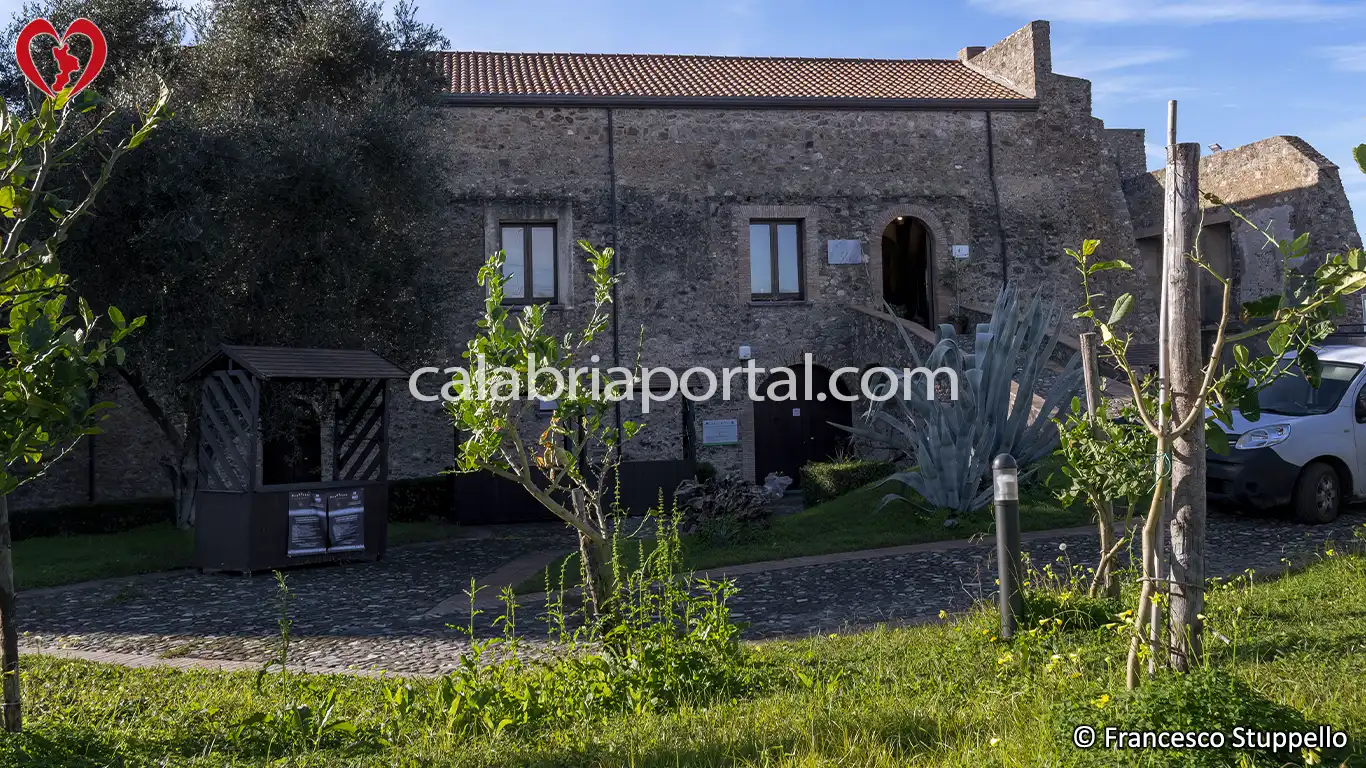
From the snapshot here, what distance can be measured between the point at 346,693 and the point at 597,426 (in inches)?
68.8

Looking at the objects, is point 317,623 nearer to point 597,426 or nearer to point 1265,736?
point 597,426

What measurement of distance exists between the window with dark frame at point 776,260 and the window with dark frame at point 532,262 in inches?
133

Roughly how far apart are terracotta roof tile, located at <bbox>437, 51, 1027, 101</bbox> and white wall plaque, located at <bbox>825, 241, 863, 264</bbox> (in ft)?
8.27

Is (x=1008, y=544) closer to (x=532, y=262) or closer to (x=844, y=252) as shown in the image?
(x=844, y=252)

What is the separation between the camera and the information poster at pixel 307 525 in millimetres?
9875

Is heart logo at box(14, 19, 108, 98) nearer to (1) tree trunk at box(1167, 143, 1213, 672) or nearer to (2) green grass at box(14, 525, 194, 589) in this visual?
(1) tree trunk at box(1167, 143, 1213, 672)

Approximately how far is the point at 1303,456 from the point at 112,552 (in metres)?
12.0


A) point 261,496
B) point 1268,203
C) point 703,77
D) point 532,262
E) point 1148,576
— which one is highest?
point 703,77

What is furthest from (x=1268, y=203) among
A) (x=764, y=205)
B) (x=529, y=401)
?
(x=529, y=401)

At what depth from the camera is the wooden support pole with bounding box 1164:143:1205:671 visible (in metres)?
3.71

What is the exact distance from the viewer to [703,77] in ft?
61.0

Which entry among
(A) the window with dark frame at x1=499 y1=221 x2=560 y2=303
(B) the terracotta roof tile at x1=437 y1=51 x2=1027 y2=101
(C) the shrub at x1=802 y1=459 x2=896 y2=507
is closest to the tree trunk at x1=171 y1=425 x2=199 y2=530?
(A) the window with dark frame at x1=499 y1=221 x2=560 y2=303

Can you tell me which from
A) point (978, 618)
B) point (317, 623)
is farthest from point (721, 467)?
point (978, 618)

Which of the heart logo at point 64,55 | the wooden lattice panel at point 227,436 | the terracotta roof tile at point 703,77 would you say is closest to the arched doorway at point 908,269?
the terracotta roof tile at point 703,77
